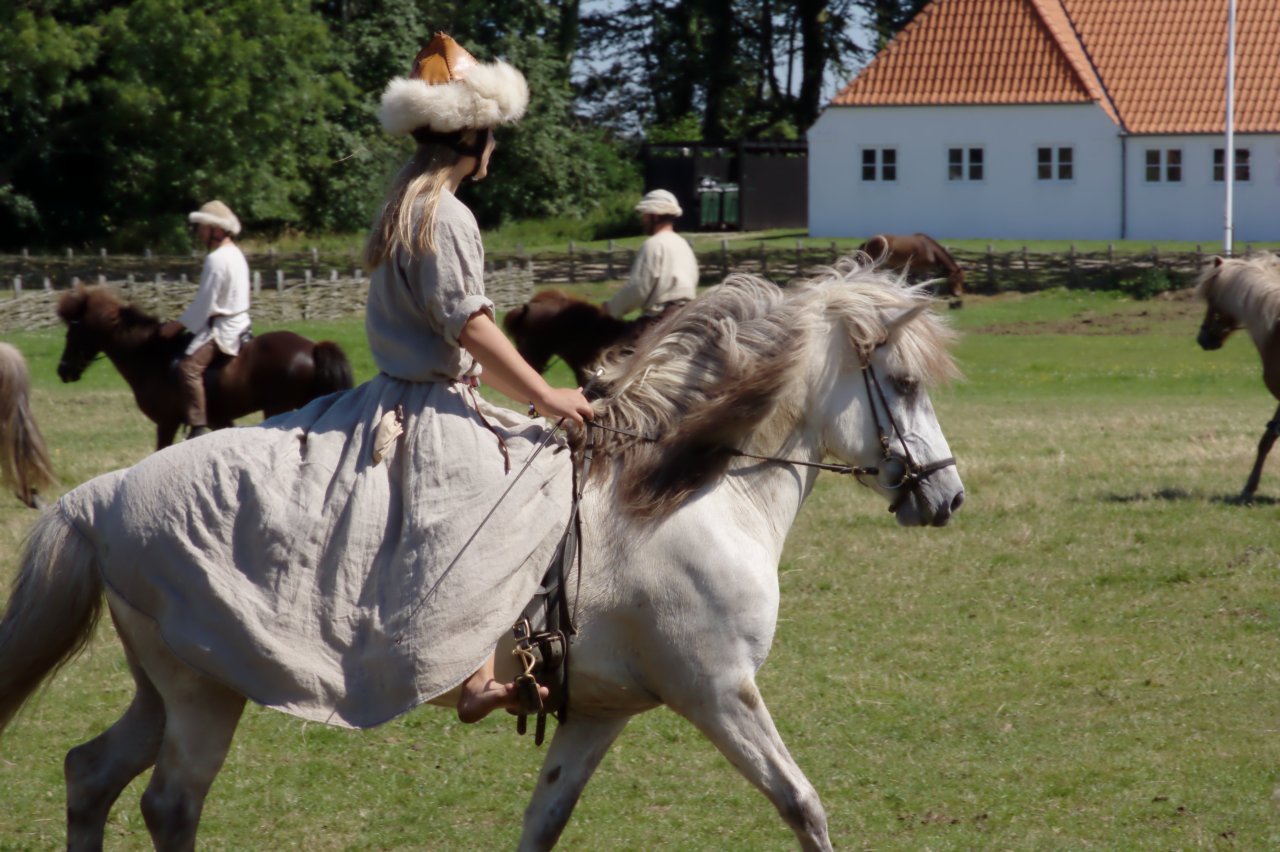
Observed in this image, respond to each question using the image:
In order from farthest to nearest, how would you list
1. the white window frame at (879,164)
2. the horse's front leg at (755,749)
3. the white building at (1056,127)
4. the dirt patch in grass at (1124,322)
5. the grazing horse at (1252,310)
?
1. the white window frame at (879,164)
2. the white building at (1056,127)
3. the dirt patch in grass at (1124,322)
4. the grazing horse at (1252,310)
5. the horse's front leg at (755,749)

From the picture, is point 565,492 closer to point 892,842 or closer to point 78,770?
point 78,770

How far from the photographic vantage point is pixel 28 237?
4319 cm

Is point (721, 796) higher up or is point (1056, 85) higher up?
point (1056, 85)

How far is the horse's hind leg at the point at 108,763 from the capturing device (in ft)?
14.5

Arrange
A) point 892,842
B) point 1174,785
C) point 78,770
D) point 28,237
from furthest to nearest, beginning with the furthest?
point 28,237, point 1174,785, point 892,842, point 78,770

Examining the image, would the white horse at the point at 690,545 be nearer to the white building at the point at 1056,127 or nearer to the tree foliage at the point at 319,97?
the tree foliage at the point at 319,97

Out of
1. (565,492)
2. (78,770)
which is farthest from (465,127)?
(78,770)

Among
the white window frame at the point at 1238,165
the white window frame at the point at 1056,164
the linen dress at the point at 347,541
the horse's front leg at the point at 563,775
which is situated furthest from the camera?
the white window frame at the point at 1056,164

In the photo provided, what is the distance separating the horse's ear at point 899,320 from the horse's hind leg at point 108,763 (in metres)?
2.37

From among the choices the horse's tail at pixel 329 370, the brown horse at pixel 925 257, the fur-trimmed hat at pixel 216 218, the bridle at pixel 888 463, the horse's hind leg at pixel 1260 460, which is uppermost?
the fur-trimmed hat at pixel 216 218

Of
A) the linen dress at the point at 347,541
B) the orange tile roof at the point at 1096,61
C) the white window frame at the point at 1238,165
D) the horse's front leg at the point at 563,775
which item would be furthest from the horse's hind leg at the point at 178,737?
the white window frame at the point at 1238,165

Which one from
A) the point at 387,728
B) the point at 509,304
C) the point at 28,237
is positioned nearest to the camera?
the point at 387,728

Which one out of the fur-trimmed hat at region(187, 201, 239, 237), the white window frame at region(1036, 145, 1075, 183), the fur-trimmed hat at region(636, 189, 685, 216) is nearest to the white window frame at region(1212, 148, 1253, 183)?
the white window frame at region(1036, 145, 1075, 183)

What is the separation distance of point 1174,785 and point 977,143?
41882 mm
